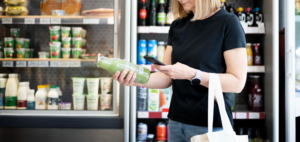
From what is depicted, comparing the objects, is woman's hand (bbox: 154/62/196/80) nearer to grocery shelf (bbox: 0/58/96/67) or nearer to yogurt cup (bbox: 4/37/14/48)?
grocery shelf (bbox: 0/58/96/67)

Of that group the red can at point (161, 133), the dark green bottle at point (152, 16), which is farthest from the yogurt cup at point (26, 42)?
the red can at point (161, 133)

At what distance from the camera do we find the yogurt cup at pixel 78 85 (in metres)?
2.07

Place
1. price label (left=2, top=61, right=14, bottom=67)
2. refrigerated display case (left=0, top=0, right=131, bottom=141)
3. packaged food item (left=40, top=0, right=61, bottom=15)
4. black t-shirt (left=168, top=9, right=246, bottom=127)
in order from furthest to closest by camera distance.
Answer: packaged food item (left=40, top=0, right=61, bottom=15) → price label (left=2, top=61, right=14, bottom=67) → refrigerated display case (left=0, top=0, right=131, bottom=141) → black t-shirt (left=168, top=9, right=246, bottom=127)

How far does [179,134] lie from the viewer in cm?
106

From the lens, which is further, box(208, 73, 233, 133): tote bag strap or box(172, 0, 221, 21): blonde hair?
box(172, 0, 221, 21): blonde hair

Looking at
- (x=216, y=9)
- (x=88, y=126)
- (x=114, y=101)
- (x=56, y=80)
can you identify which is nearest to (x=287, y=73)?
(x=216, y=9)

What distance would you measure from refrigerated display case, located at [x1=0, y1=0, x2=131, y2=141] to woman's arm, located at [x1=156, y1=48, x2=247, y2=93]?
1.00 m

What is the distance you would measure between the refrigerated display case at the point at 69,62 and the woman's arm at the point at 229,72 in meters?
1.00

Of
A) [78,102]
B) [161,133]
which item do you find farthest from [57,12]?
[161,133]

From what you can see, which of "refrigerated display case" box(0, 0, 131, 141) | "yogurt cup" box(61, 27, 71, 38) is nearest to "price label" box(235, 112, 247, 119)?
"refrigerated display case" box(0, 0, 131, 141)

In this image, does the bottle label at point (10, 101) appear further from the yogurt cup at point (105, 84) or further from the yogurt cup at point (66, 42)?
the yogurt cup at point (105, 84)

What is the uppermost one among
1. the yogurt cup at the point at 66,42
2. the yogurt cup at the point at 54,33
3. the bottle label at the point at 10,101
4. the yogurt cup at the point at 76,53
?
the yogurt cup at the point at 54,33

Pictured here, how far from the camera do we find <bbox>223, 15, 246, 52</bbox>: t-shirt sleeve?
91 centimetres

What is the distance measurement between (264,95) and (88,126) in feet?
5.36
